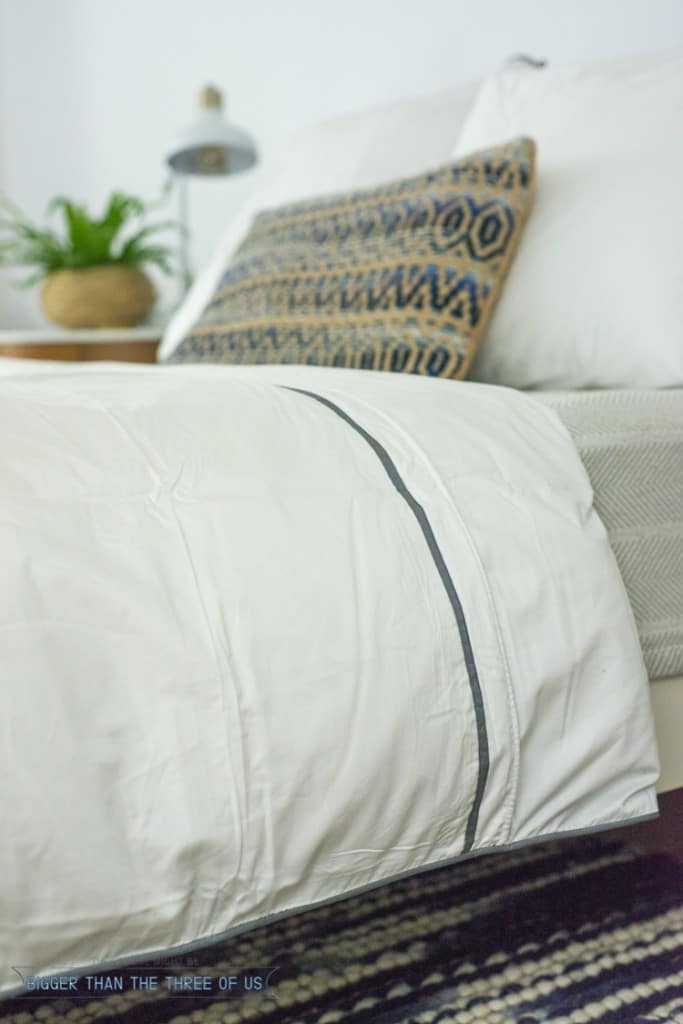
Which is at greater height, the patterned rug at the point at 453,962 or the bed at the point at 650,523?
the bed at the point at 650,523

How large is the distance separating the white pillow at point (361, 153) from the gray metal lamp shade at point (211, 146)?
20.0 inches

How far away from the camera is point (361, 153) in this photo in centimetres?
181

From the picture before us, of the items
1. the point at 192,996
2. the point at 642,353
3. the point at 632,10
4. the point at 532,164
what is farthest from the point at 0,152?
the point at 192,996

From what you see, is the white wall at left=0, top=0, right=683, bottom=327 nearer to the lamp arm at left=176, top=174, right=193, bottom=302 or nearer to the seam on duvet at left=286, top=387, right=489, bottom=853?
the lamp arm at left=176, top=174, right=193, bottom=302

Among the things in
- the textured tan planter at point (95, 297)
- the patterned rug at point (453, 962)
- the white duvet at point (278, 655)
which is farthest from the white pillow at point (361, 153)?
the patterned rug at point (453, 962)

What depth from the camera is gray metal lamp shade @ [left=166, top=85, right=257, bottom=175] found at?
244cm

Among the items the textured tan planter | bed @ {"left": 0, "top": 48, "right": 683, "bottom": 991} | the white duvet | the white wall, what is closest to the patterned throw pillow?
bed @ {"left": 0, "top": 48, "right": 683, "bottom": 991}

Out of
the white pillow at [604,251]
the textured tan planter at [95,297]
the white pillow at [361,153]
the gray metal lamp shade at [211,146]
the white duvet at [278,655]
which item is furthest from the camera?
the textured tan planter at [95,297]

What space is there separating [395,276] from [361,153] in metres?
0.66

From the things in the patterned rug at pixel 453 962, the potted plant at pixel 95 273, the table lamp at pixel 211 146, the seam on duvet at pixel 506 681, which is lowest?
the patterned rug at pixel 453 962

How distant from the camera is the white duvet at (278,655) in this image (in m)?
0.60

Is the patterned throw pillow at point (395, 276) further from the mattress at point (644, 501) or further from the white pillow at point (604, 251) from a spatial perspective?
the mattress at point (644, 501)

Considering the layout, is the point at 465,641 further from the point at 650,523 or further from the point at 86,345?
the point at 86,345

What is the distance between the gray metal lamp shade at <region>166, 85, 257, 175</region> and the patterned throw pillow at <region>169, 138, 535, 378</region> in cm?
111
